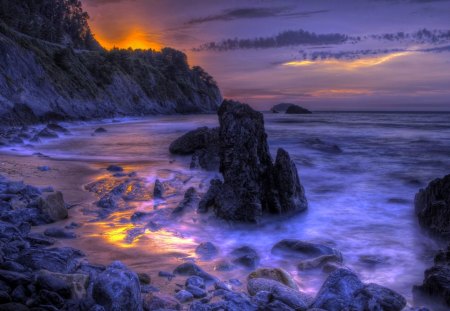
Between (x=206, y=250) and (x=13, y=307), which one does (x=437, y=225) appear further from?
(x=13, y=307)

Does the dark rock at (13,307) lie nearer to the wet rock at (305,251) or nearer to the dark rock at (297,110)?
the wet rock at (305,251)

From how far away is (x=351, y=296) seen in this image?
348 centimetres

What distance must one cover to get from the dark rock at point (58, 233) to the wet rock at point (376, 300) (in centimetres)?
352

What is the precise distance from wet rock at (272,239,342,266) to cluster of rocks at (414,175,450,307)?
3.35ft

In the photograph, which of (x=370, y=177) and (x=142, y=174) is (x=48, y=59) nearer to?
(x=142, y=174)

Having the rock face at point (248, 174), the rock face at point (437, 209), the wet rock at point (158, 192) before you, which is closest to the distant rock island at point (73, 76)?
the wet rock at point (158, 192)

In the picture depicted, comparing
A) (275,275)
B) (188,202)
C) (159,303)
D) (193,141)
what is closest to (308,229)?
(188,202)

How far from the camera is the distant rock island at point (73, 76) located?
26531mm

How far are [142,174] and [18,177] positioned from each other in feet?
9.46

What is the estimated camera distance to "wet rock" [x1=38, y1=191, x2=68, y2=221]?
5.73 m

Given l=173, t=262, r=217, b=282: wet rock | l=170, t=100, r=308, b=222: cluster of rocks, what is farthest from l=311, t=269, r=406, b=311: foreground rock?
l=170, t=100, r=308, b=222: cluster of rocks

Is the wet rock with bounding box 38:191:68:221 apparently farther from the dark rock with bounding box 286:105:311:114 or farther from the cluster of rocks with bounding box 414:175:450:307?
the dark rock with bounding box 286:105:311:114

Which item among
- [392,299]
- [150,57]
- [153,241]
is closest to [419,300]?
[392,299]

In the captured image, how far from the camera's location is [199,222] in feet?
21.3
